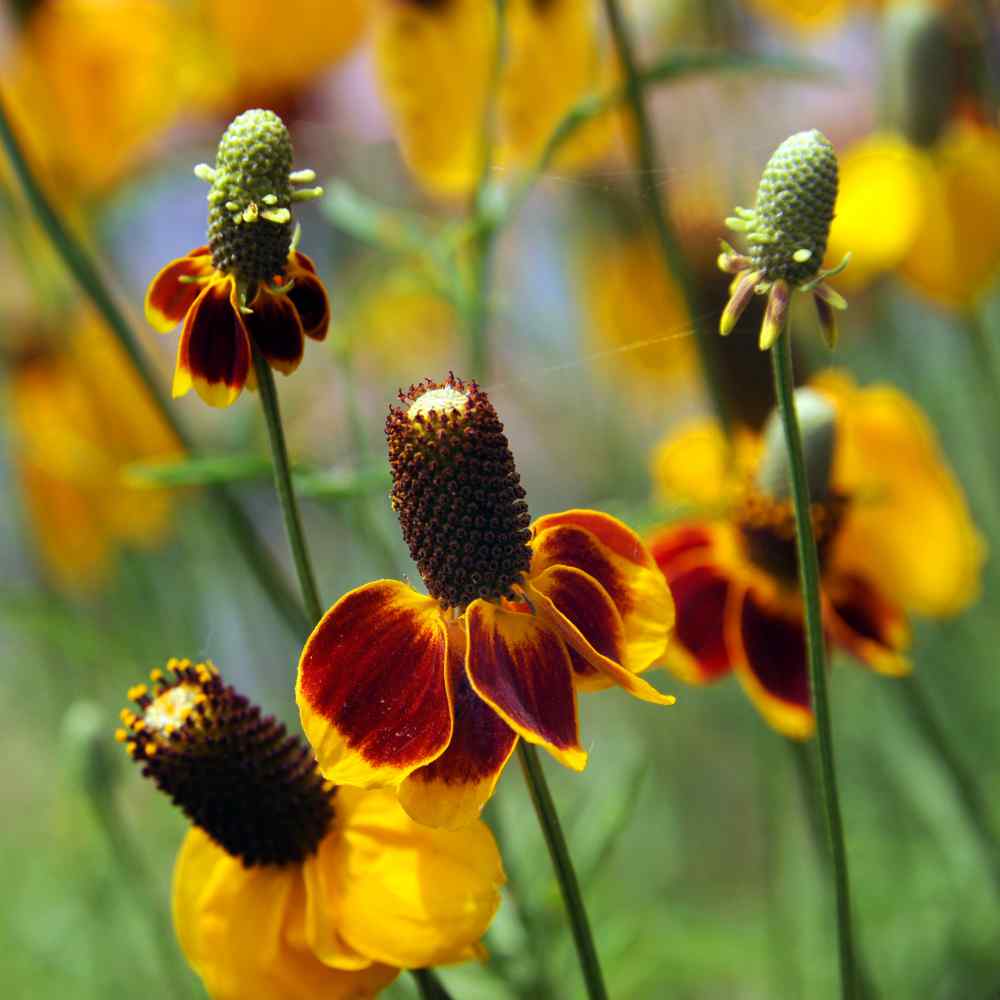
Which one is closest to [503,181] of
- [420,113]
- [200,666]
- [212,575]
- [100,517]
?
[420,113]

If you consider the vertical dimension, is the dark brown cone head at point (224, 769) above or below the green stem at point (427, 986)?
above

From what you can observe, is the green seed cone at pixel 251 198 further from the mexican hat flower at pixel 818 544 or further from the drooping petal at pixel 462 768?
the mexican hat flower at pixel 818 544

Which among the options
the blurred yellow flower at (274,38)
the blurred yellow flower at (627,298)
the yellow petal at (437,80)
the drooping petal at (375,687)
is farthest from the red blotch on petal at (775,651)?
the blurred yellow flower at (274,38)

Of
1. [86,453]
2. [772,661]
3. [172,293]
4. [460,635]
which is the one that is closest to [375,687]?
[460,635]

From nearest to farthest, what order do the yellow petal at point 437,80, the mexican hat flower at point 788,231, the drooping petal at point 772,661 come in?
the mexican hat flower at point 788,231 < the drooping petal at point 772,661 < the yellow petal at point 437,80

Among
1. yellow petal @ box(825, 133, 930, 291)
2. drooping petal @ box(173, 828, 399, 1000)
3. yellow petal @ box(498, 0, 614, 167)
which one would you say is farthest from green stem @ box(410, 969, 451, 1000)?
yellow petal @ box(498, 0, 614, 167)

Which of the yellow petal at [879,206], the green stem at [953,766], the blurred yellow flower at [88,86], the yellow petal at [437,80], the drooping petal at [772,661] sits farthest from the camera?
Result: the blurred yellow flower at [88,86]

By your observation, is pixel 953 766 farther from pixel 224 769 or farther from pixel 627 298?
pixel 627 298
